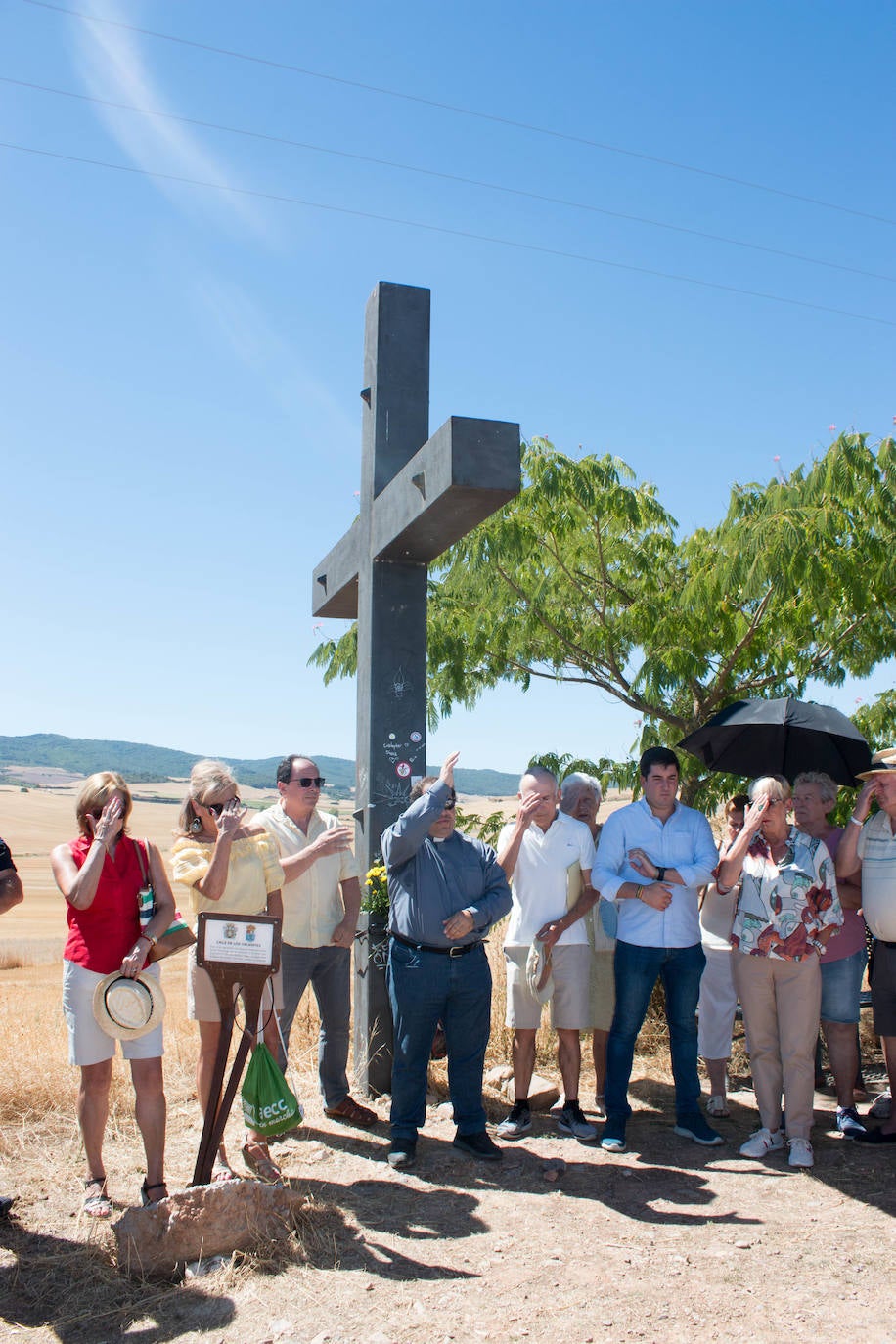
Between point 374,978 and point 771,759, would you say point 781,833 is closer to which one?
point 771,759

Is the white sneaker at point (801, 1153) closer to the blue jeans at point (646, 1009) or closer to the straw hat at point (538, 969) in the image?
the blue jeans at point (646, 1009)

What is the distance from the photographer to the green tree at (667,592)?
7168 millimetres

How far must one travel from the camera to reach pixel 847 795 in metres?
7.82

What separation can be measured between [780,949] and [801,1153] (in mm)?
976

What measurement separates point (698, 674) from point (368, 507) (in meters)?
3.18

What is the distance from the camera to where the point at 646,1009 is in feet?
18.4

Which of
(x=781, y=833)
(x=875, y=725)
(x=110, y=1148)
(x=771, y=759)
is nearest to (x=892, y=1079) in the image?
(x=781, y=833)

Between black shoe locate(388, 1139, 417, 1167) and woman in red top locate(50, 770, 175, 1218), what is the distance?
46.8 inches

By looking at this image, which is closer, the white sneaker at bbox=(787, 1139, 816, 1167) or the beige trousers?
the white sneaker at bbox=(787, 1139, 816, 1167)

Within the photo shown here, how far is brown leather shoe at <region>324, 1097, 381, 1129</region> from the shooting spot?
18.9 ft

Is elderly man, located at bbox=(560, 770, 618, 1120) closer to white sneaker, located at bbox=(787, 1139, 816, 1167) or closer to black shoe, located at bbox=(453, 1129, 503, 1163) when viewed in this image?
black shoe, located at bbox=(453, 1129, 503, 1163)

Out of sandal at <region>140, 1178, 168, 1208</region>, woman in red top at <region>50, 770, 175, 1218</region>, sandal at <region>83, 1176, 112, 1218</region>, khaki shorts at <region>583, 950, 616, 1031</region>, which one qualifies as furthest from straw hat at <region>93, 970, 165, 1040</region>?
khaki shorts at <region>583, 950, 616, 1031</region>

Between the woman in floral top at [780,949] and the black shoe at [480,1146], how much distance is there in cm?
125

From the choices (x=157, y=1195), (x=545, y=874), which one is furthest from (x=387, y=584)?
(x=157, y=1195)
